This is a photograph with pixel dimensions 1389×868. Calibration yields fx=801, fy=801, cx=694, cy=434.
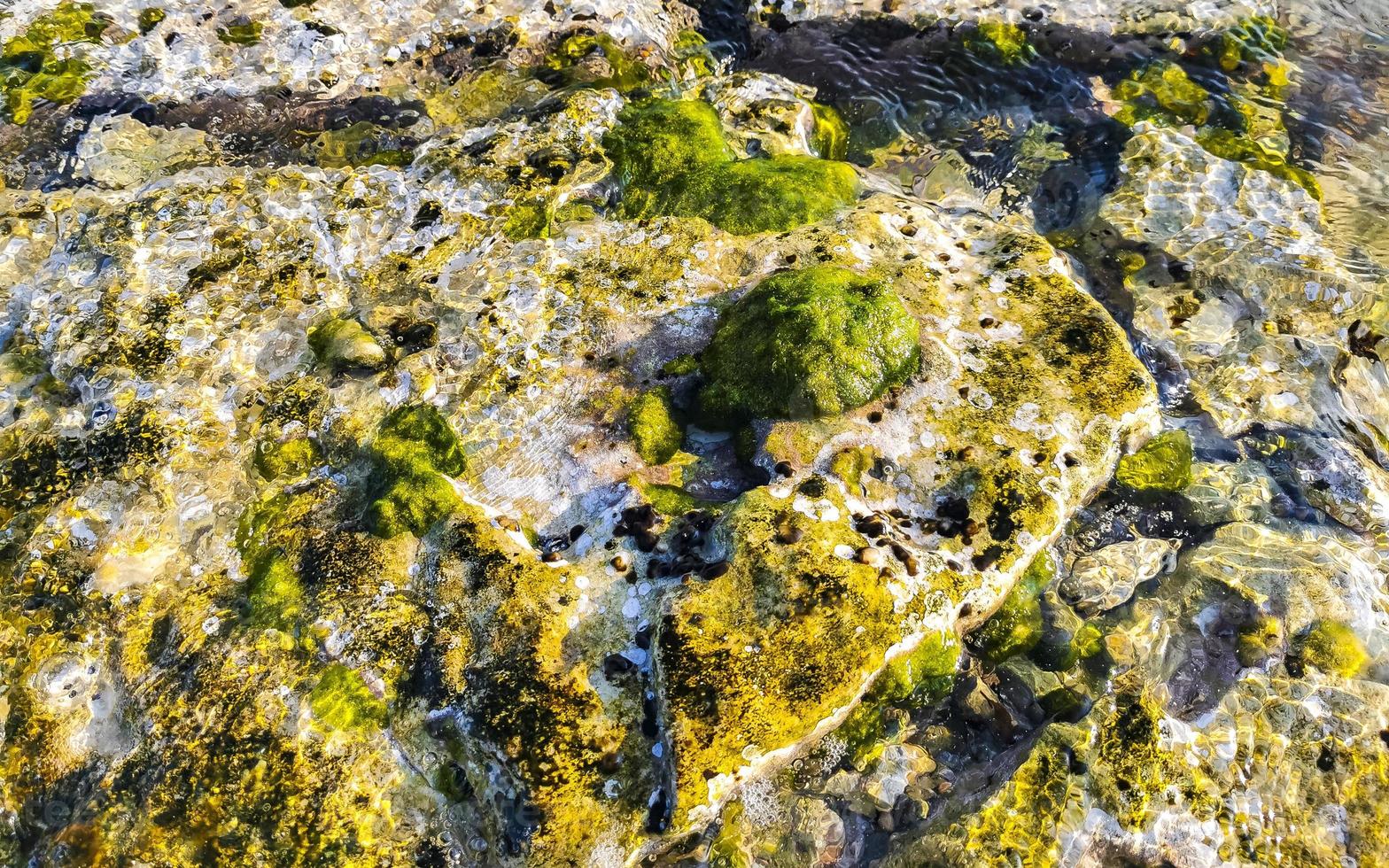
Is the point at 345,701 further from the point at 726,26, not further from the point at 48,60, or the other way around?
the point at 726,26

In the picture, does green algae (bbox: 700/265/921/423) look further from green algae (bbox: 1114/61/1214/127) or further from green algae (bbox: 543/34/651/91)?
green algae (bbox: 1114/61/1214/127)

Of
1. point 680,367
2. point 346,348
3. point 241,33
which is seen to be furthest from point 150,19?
point 680,367

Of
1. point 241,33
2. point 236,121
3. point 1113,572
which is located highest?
point 241,33

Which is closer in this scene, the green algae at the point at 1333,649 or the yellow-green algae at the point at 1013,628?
the green algae at the point at 1333,649

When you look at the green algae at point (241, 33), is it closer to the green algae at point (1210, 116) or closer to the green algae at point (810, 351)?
→ the green algae at point (810, 351)

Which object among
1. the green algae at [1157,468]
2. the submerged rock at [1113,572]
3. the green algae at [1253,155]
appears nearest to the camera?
the submerged rock at [1113,572]

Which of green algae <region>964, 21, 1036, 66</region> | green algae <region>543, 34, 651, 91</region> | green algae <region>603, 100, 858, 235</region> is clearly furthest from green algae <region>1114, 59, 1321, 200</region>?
green algae <region>543, 34, 651, 91</region>

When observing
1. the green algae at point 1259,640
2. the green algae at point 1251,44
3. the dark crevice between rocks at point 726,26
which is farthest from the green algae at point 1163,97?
the green algae at point 1259,640
